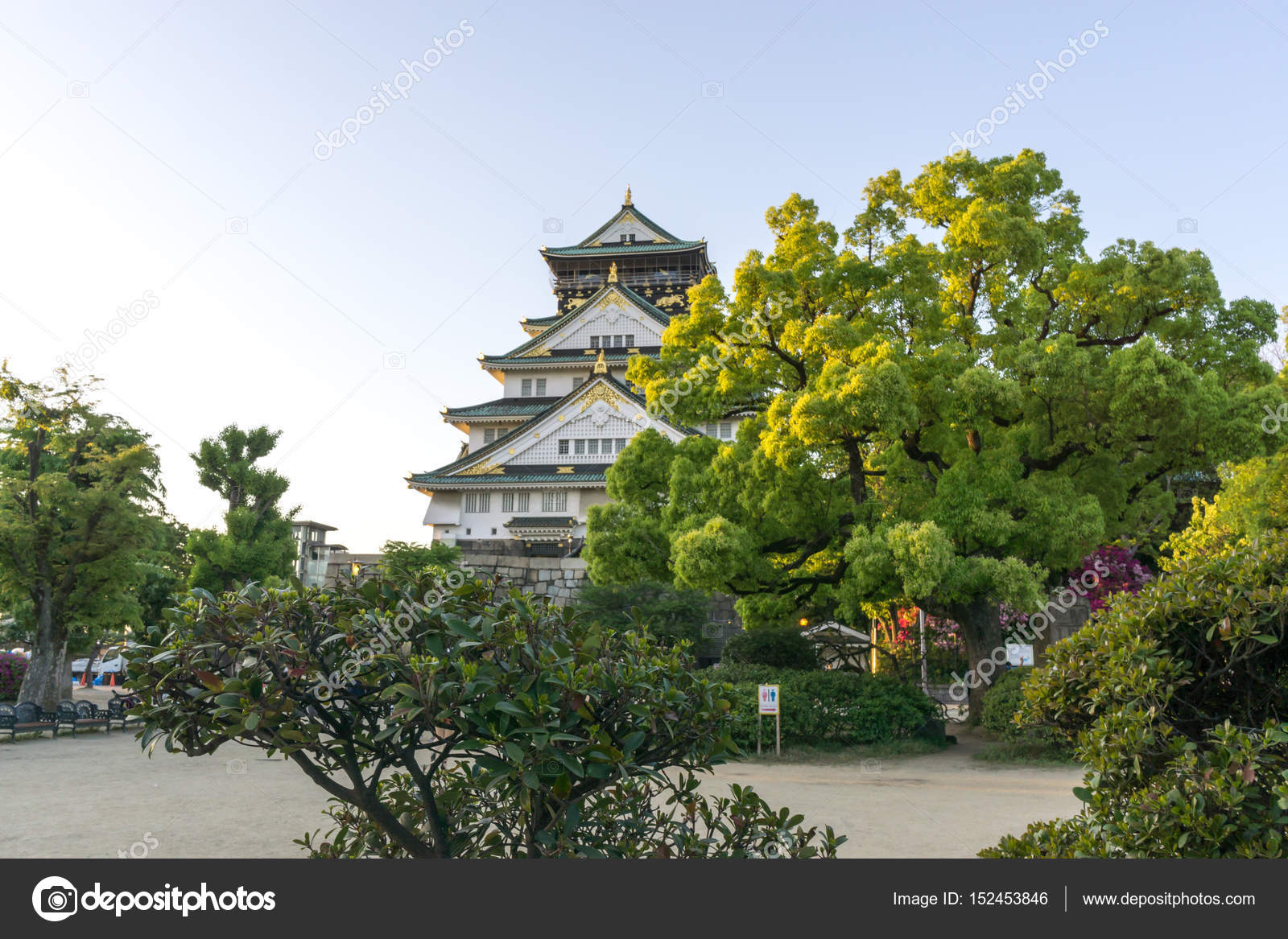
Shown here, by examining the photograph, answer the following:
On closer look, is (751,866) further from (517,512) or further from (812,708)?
(517,512)

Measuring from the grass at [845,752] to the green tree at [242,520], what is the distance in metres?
17.8

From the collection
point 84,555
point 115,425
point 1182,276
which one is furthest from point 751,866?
point 115,425

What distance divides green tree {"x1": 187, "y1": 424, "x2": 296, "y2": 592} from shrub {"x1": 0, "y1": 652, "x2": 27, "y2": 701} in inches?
201

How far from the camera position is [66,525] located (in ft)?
63.3

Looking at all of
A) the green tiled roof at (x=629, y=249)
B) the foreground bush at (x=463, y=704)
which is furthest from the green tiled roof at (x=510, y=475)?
the foreground bush at (x=463, y=704)

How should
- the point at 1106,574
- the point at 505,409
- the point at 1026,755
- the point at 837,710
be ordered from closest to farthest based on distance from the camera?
the point at 1026,755, the point at 837,710, the point at 1106,574, the point at 505,409

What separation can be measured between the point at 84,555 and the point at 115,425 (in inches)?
137

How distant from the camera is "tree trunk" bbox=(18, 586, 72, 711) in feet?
62.8

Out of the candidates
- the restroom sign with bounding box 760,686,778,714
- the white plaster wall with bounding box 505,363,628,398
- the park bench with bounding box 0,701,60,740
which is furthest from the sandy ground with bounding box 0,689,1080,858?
the white plaster wall with bounding box 505,363,628,398

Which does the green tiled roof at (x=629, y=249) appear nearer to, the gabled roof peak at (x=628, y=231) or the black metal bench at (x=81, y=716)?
the gabled roof peak at (x=628, y=231)

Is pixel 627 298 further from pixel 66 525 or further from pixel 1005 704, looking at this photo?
pixel 1005 704

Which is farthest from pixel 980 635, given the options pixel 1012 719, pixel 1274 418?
pixel 1274 418

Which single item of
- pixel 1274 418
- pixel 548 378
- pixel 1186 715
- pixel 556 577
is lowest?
pixel 1186 715

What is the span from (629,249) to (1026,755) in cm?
3346
